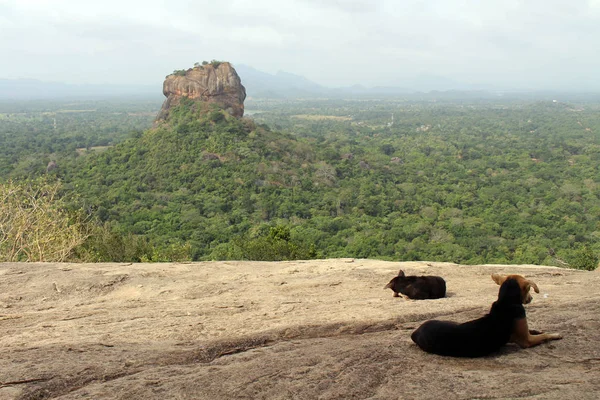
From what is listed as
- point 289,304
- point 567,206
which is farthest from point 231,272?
point 567,206

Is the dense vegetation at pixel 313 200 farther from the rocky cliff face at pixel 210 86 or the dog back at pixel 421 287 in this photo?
the dog back at pixel 421 287

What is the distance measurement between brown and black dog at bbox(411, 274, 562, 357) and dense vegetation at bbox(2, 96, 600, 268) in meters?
12.6

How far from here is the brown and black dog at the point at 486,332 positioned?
360 cm

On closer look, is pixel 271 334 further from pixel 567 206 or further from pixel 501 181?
pixel 501 181

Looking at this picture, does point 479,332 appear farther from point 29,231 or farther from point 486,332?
point 29,231

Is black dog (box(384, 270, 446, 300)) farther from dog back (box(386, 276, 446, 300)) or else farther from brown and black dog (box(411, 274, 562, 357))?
brown and black dog (box(411, 274, 562, 357))

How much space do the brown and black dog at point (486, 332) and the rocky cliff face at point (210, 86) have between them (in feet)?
156

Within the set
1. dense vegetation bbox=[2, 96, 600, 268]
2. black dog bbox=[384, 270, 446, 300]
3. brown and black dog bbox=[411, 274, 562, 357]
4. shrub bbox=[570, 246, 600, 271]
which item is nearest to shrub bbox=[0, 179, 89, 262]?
dense vegetation bbox=[2, 96, 600, 268]

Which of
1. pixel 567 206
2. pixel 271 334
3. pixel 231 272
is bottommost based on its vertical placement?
Result: pixel 567 206

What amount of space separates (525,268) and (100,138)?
84881mm

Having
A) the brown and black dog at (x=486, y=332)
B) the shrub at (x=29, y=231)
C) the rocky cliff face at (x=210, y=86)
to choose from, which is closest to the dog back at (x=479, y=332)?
the brown and black dog at (x=486, y=332)

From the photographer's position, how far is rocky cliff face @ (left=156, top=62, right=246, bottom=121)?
158 ft

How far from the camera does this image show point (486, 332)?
3615 mm

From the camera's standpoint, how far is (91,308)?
5.85 metres
